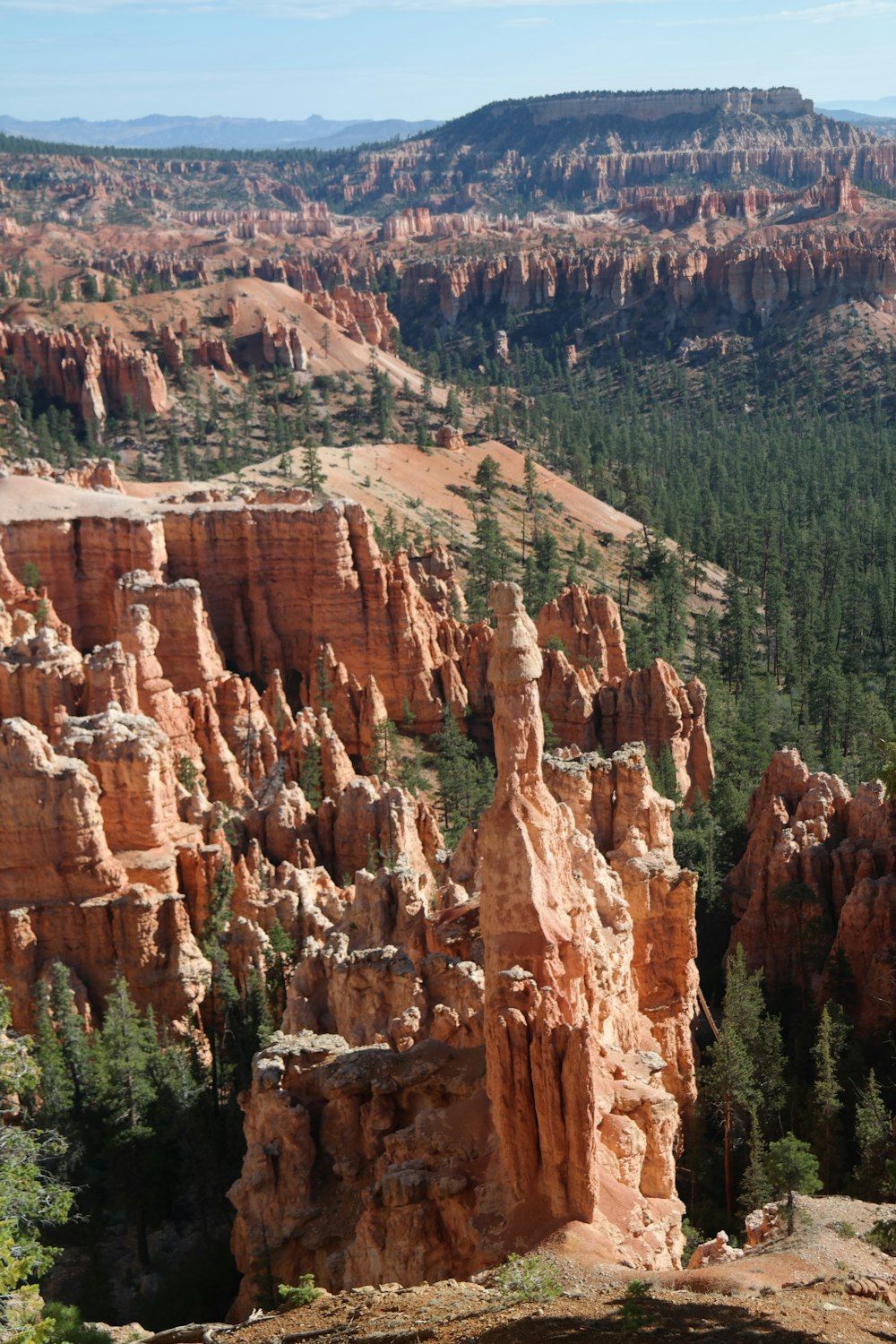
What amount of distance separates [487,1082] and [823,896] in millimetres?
21605

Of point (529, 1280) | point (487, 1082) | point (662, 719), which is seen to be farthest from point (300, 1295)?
point (662, 719)

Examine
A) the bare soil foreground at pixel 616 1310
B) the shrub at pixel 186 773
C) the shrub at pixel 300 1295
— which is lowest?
the shrub at pixel 186 773

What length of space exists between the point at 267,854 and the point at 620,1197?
24207 mm

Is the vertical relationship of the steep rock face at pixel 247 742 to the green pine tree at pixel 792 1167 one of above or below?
above

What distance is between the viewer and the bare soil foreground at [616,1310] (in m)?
14.0

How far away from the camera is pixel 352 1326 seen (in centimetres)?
1487

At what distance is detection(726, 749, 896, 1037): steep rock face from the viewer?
117 ft

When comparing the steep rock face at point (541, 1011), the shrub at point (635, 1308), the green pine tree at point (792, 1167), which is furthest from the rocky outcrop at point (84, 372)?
the shrub at point (635, 1308)

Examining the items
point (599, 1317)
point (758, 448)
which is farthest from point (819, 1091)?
point (758, 448)

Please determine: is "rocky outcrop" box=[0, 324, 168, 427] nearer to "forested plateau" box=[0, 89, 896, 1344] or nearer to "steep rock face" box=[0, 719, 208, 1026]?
"forested plateau" box=[0, 89, 896, 1344]

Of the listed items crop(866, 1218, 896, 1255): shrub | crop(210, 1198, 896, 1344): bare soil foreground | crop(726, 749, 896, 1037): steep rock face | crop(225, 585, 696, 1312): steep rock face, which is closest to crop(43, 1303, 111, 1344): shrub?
crop(225, 585, 696, 1312): steep rock face

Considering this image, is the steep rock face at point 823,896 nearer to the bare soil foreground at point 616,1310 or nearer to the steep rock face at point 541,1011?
the steep rock face at point 541,1011

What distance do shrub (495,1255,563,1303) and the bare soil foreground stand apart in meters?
0.08

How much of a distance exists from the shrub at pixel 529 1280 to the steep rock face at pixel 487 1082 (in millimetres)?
1224
